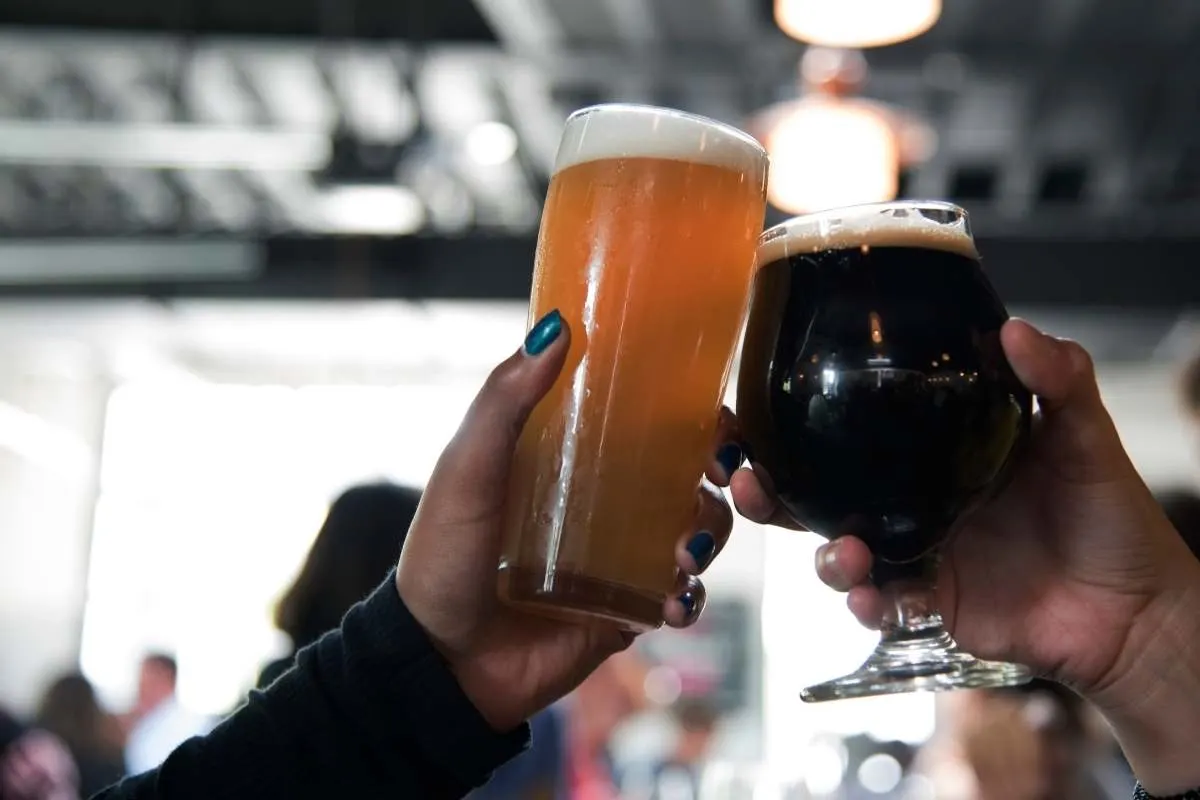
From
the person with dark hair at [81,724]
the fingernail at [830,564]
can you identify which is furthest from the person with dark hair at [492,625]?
the person with dark hair at [81,724]

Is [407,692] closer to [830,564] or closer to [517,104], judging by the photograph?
[830,564]

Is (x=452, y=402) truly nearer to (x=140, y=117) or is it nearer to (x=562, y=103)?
(x=140, y=117)

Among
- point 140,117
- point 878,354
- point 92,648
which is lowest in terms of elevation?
point 92,648

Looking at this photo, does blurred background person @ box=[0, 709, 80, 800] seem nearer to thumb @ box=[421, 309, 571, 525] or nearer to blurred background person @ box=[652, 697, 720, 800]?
A: blurred background person @ box=[652, 697, 720, 800]

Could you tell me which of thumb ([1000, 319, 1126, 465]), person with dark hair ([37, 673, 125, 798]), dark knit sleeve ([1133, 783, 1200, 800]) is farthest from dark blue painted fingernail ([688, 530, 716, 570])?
person with dark hair ([37, 673, 125, 798])

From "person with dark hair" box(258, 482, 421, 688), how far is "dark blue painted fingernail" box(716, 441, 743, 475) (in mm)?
1348

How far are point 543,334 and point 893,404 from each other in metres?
0.23

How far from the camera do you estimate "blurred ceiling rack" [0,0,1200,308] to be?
14.5 feet

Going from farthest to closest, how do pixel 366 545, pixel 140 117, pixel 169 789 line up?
pixel 140 117, pixel 366 545, pixel 169 789

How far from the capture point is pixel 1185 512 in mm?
1887

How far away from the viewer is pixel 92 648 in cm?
878

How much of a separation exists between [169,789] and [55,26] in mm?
4749

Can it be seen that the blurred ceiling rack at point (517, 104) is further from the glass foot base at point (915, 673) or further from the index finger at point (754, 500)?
the glass foot base at point (915, 673)

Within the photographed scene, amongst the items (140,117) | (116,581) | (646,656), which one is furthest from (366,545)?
(116,581)
